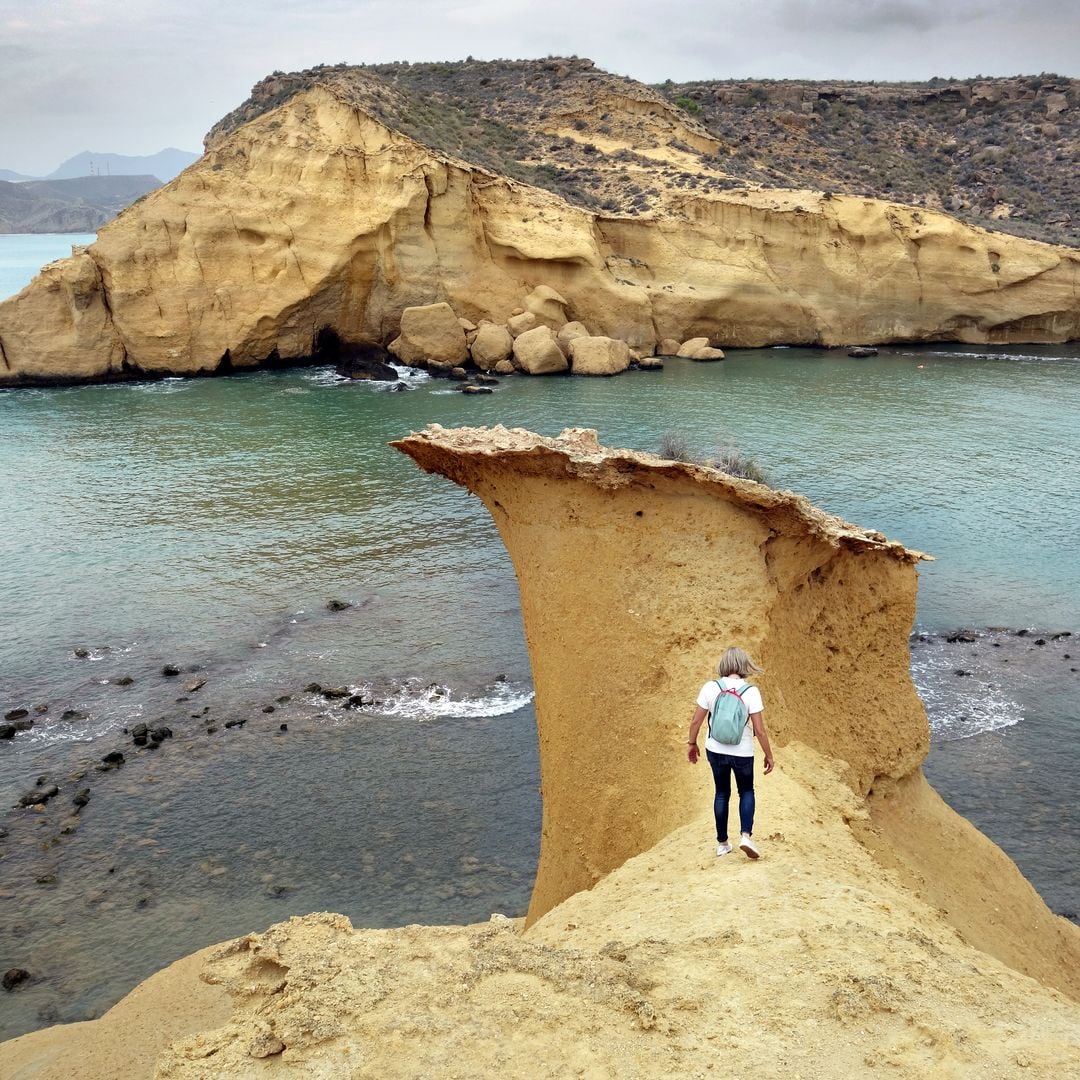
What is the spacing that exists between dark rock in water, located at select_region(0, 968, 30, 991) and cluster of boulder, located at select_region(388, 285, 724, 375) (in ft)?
95.1

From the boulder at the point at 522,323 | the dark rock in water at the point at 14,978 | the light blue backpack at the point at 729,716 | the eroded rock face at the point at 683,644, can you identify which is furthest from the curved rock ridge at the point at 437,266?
the light blue backpack at the point at 729,716

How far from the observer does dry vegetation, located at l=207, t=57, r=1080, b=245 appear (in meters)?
41.9

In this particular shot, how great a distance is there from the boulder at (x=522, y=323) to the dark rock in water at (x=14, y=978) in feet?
99.7

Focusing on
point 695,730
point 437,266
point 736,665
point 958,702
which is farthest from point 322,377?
point 736,665

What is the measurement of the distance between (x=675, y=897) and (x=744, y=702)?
115 centimetres

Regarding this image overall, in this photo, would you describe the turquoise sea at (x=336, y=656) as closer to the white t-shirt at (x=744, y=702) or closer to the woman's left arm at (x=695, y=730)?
the woman's left arm at (x=695, y=730)

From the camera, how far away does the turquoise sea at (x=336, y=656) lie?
988 centimetres

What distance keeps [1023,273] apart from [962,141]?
21.6 meters

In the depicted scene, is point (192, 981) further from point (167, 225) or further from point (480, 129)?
point (480, 129)

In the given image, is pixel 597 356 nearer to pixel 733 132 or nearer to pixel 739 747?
pixel 733 132

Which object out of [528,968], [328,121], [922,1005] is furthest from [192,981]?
[328,121]

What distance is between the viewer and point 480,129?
4444 cm

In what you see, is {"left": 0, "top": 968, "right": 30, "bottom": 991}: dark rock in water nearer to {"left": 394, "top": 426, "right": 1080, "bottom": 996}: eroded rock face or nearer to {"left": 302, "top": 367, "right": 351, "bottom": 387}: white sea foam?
{"left": 394, "top": 426, "right": 1080, "bottom": 996}: eroded rock face

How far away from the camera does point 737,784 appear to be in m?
5.95
